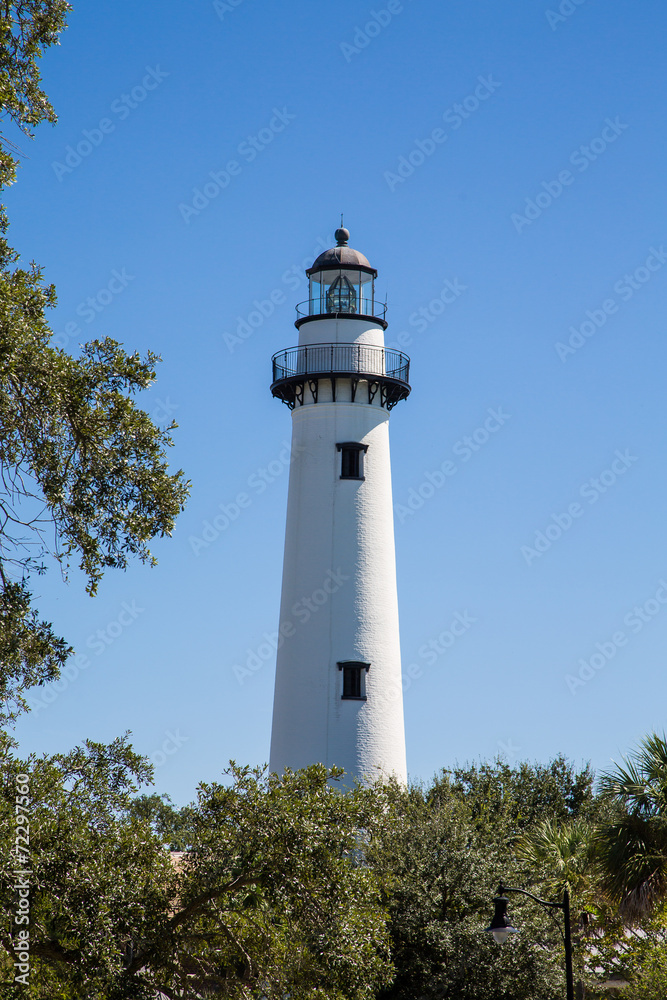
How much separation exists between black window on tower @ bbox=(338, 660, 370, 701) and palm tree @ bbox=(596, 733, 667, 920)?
1180 cm

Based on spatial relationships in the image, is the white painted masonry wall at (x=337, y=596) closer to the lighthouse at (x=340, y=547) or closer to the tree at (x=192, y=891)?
the lighthouse at (x=340, y=547)

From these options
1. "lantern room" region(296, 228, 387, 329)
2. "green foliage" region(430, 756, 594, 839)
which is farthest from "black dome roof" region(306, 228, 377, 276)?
"green foliage" region(430, 756, 594, 839)

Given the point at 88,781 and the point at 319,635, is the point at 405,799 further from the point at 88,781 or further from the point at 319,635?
→ the point at 88,781

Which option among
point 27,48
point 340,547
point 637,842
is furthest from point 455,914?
point 27,48

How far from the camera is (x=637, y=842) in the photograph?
62.8 feet

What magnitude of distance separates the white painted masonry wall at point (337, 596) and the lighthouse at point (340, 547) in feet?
0.09

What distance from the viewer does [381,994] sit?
23906 millimetres

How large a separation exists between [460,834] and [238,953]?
30.3 feet

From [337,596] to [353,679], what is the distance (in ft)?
7.37

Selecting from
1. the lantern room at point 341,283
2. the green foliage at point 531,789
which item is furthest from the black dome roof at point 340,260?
the green foliage at point 531,789

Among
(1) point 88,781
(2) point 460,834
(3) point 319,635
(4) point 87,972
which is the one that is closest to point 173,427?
(1) point 88,781

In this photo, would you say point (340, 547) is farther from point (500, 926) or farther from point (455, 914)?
point (500, 926)

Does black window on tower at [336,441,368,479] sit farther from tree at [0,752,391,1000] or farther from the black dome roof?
tree at [0,752,391,1000]

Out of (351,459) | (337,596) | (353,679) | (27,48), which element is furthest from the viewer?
(351,459)
